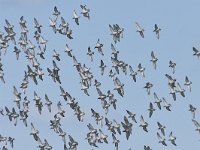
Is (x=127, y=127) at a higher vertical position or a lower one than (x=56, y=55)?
lower

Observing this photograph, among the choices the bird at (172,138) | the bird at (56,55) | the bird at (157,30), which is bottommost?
the bird at (172,138)

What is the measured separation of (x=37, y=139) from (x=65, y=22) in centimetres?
1847

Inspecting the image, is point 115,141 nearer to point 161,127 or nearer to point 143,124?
point 143,124

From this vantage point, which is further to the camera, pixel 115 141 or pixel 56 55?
pixel 115 141

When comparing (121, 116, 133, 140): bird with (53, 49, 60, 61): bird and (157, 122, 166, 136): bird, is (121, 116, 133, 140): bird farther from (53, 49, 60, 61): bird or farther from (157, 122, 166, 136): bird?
(53, 49, 60, 61): bird

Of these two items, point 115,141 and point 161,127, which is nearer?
point 161,127

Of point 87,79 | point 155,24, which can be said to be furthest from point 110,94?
point 155,24

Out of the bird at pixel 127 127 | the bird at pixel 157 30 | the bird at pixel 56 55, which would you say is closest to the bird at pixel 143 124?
the bird at pixel 127 127

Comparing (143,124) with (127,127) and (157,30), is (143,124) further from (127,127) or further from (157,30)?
(157,30)

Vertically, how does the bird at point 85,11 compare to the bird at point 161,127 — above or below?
above

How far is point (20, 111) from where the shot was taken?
405 feet

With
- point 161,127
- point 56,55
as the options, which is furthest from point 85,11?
point 161,127

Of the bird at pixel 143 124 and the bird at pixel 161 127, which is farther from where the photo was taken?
the bird at pixel 161 127

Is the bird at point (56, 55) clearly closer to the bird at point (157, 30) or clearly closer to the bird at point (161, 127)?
the bird at point (157, 30)
